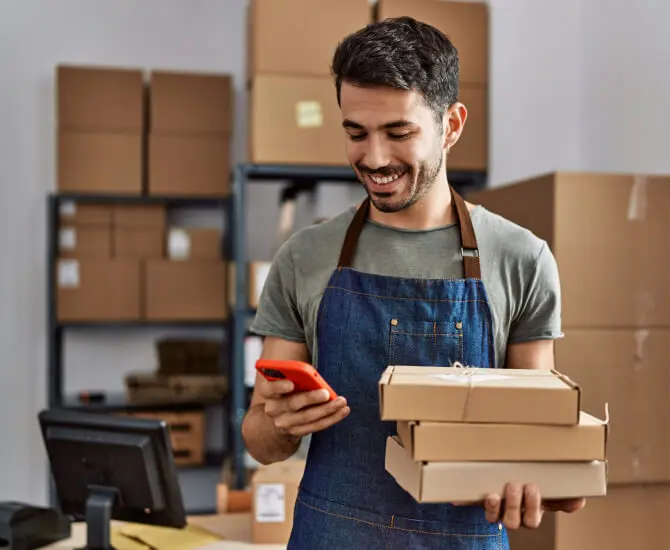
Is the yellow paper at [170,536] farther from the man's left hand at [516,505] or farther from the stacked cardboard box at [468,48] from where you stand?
the stacked cardboard box at [468,48]

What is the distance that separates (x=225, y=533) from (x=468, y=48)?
5.94ft

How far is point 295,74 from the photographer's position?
2.77m

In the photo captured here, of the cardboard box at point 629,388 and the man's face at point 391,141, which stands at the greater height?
the man's face at point 391,141

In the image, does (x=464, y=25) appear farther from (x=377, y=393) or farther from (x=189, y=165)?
(x=377, y=393)

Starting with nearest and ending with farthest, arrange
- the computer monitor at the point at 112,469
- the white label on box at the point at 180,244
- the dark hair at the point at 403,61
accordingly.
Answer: the dark hair at the point at 403,61
the computer monitor at the point at 112,469
the white label on box at the point at 180,244

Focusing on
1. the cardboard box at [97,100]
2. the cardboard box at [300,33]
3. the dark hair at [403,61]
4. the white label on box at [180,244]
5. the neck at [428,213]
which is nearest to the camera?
the dark hair at [403,61]

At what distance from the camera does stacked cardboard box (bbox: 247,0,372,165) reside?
2.75 meters

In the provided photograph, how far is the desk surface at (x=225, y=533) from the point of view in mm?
2131

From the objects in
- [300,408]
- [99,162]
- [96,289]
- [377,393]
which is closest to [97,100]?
[99,162]

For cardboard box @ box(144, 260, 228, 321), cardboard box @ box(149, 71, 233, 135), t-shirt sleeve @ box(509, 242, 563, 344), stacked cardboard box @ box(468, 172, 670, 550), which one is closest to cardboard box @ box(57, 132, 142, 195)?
cardboard box @ box(149, 71, 233, 135)

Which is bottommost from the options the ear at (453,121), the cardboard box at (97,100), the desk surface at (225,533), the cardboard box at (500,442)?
the desk surface at (225,533)

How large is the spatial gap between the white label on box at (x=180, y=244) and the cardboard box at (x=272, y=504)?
1.92 metres

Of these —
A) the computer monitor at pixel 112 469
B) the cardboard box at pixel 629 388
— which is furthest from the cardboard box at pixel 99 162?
the cardboard box at pixel 629 388

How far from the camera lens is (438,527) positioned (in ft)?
4.27
